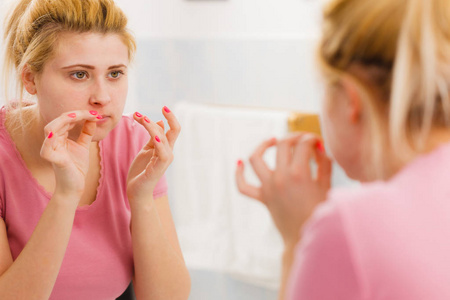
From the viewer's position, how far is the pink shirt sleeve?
0.58m

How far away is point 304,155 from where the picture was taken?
74 cm

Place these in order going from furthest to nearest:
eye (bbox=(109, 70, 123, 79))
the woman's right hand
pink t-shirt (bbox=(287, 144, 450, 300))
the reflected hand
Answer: eye (bbox=(109, 70, 123, 79)) < the woman's right hand < the reflected hand < pink t-shirt (bbox=(287, 144, 450, 300))

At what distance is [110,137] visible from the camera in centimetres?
120

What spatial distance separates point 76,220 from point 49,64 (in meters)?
0.30

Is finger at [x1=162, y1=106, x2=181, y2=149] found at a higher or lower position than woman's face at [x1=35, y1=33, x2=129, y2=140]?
lower

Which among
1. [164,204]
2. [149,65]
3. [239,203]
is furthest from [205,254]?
[164,204]

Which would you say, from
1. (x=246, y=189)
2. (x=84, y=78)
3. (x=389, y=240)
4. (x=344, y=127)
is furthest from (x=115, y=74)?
(x=389, y=240)

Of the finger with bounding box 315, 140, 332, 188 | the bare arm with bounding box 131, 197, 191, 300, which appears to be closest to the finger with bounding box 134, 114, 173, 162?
the bare arm with bounding box 131, 197, 191, 300

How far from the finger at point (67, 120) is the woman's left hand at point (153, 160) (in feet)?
0.29

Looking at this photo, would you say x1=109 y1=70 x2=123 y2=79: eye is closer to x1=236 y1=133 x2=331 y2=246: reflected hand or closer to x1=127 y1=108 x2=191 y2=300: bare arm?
x1=127 y1=108 x2=191 y2=300: bare arm

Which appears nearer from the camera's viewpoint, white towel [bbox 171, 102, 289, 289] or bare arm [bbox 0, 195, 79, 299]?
bare arm [bbox 0, 195, 79, 299]

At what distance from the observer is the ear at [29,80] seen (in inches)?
42.0

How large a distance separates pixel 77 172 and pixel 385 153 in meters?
0.55

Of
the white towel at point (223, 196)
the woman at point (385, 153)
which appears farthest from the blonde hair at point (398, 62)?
the white towel at point (223, 196)
